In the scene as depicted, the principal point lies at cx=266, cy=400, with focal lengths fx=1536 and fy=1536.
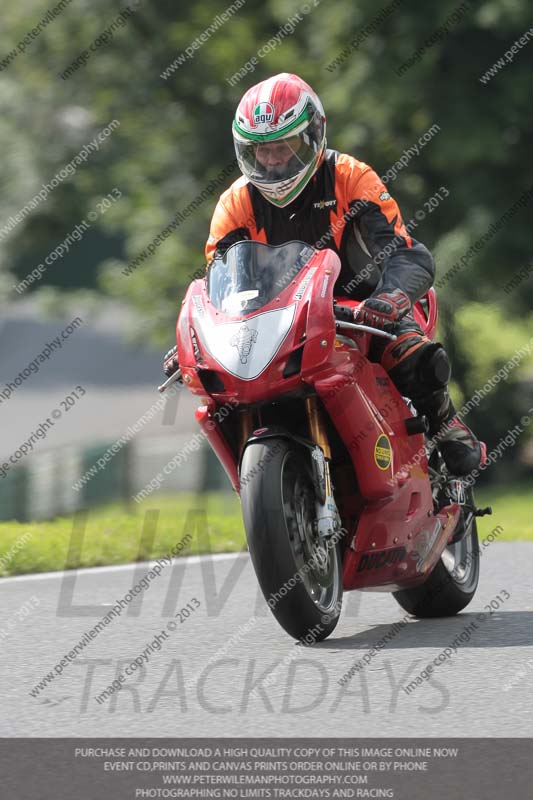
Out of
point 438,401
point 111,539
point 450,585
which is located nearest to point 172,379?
point 438,401

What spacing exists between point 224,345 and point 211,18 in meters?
14.9

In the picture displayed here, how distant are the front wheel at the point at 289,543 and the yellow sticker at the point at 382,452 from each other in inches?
12.8

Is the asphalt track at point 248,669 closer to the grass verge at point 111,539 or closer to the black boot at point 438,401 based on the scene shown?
the black boot at point 438,401

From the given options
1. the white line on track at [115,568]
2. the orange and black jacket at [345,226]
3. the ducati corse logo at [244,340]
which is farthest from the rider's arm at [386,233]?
the white line on track at [115,568]

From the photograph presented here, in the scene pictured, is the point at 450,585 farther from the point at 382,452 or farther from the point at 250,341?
the point at 250,341

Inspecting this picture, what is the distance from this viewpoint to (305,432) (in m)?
6.02
